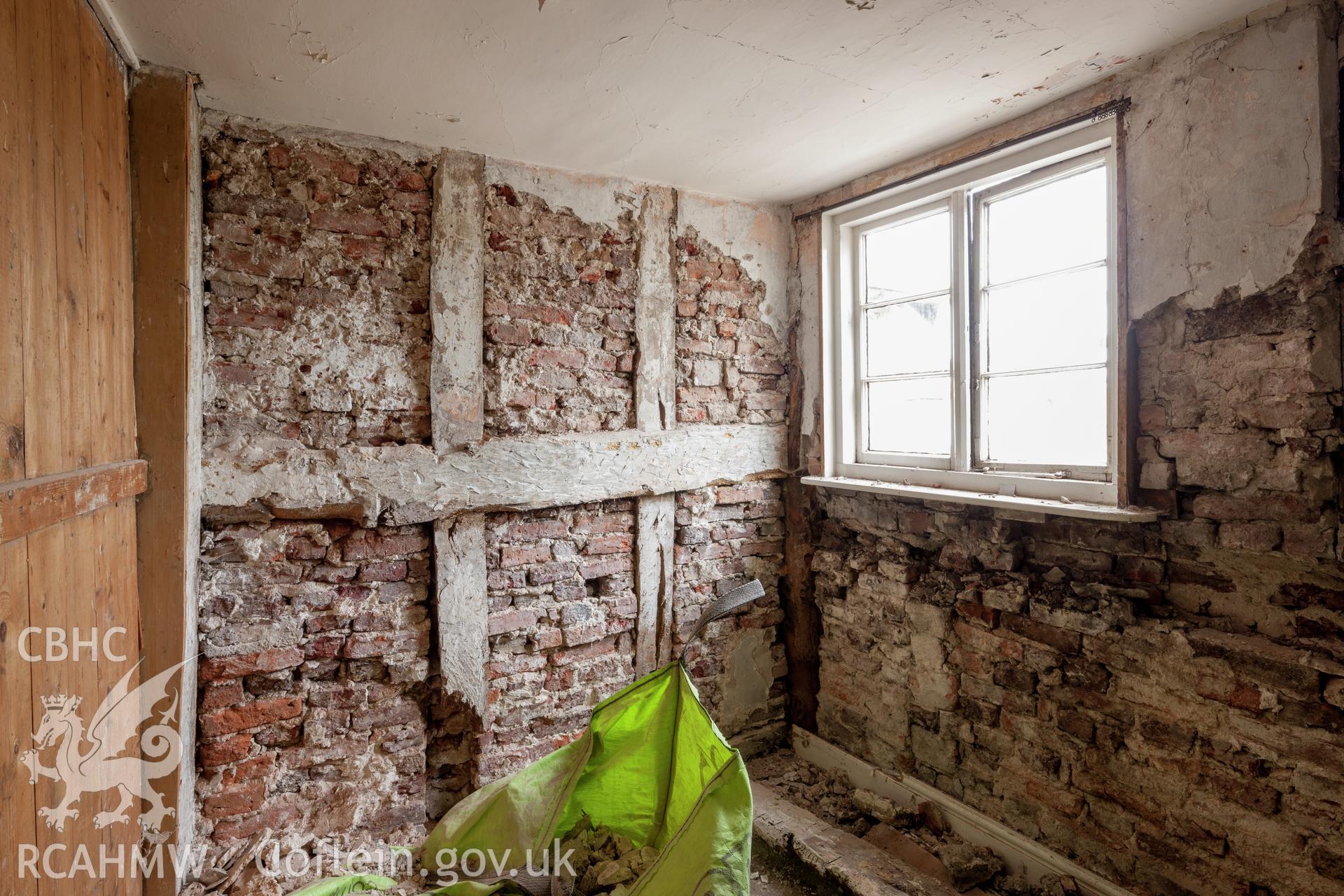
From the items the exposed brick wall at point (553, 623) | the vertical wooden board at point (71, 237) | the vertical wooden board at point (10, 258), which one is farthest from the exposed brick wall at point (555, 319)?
the vertical wooden board at point (10, 258)

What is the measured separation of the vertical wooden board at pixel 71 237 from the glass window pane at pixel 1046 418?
2.52 metres

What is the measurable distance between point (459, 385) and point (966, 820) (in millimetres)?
2279

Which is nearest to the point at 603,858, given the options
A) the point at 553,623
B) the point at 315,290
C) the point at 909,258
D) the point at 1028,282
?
the point at 553,623

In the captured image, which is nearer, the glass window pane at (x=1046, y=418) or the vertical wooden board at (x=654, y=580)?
the glass window pane at (x=1046, y=418)

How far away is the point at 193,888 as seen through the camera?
1.90 m

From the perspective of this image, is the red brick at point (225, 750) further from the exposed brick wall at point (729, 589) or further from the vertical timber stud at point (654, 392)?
the exposed brick wall at point (729, 589)

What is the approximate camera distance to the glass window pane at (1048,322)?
→ 2.07m

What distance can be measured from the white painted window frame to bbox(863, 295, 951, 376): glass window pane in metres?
0.07

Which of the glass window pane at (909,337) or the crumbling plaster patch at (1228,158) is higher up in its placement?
the crumbling plaster patch at (1228,158)

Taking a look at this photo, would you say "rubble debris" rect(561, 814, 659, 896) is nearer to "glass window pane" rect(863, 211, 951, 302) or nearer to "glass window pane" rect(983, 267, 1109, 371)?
"glass window pane" rect(983, 267, 1109, 371)

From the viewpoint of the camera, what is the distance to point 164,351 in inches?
69.9

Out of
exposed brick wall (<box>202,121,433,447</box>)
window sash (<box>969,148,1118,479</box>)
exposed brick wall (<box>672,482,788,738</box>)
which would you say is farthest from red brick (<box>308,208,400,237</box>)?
window sash (<box>969,148,1118,479</box>)

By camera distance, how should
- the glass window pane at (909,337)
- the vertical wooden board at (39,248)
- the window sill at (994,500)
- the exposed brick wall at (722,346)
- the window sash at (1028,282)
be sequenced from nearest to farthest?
the vertical wooden board at (39,248) → the window sill at (994,500) → the window sash at (1028,282) → the glass window pane at (909,337) → the exposed brick wall at (722,346)

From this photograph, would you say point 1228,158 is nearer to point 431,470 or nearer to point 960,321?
point 960,321
